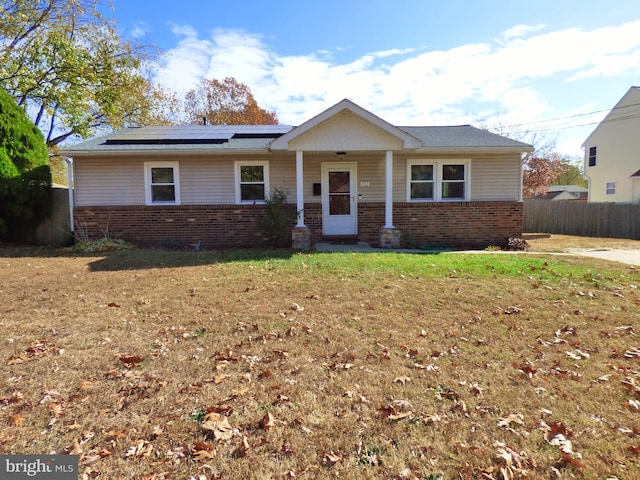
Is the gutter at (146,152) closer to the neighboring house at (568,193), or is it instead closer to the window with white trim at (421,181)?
the window with white trim at (421,181)

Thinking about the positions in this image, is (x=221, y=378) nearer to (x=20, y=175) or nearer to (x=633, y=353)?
(x=633, y=353)

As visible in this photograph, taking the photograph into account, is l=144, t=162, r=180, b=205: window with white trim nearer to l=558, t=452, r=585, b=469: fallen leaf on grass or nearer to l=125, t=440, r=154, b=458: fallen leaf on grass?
l=125, t=440, r=154, b=458: fallen leaf on grass

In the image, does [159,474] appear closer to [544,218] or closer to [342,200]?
[342,200]

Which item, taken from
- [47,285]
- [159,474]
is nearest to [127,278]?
[47,285]

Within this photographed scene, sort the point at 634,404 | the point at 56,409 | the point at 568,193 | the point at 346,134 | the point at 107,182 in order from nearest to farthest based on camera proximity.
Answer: the point at 56,409 < the point at 634,404 < the point at 346,134 < the point at 107,182 < the point at 568,193

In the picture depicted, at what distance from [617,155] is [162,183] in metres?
27.8

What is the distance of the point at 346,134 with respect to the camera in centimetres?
1061

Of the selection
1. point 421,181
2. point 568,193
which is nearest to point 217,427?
point 421,181

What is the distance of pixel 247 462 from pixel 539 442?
1.83 m

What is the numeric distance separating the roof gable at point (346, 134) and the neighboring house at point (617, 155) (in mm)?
20365

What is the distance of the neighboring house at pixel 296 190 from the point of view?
37.5ft

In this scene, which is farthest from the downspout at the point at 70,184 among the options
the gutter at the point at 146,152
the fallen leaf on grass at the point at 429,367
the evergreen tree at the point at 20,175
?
the fallen leaf on grass at the point at 429,367

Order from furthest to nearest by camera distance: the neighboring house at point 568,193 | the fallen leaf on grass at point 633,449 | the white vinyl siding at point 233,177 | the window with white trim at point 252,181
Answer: the neighboring house at point 568,193 → the window with white trim at point 252,181 → the white vinyl siding at point 233,177 → the fallen leaf on grass at point 633,449

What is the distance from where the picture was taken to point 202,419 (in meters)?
2.63
